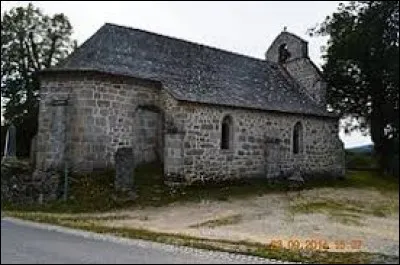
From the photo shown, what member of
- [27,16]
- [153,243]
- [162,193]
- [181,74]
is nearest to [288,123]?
[181,74]

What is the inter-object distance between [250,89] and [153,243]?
16.6 meters

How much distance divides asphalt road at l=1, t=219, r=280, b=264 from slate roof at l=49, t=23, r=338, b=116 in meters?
10.9

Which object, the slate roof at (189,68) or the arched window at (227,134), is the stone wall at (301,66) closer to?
the slate roof at (189,68)

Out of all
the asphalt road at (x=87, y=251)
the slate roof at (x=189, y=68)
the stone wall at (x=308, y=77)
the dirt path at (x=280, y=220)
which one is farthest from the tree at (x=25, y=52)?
the asphalt road at (x=87, y=251)

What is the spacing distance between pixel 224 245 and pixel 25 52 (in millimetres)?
33910

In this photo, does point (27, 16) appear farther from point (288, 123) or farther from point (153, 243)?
point (153, 243)

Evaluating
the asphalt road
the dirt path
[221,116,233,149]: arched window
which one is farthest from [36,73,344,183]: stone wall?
the asphalt road

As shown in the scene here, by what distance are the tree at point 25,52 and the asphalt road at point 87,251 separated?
1083 inches

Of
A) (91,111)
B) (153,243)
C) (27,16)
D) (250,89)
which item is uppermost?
(27,16)

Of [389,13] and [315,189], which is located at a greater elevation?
[389,13]

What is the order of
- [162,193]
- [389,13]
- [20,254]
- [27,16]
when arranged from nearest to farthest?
[20,254] → [389,13] → [162,193] → [27,16]

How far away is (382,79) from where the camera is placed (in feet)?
78.3

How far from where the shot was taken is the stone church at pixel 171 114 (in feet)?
67.3

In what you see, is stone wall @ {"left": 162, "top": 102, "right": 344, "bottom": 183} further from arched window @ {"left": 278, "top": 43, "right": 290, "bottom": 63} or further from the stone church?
arched window @ {"left": 278, "top": 43, "right": 290, "bottom": 63}
